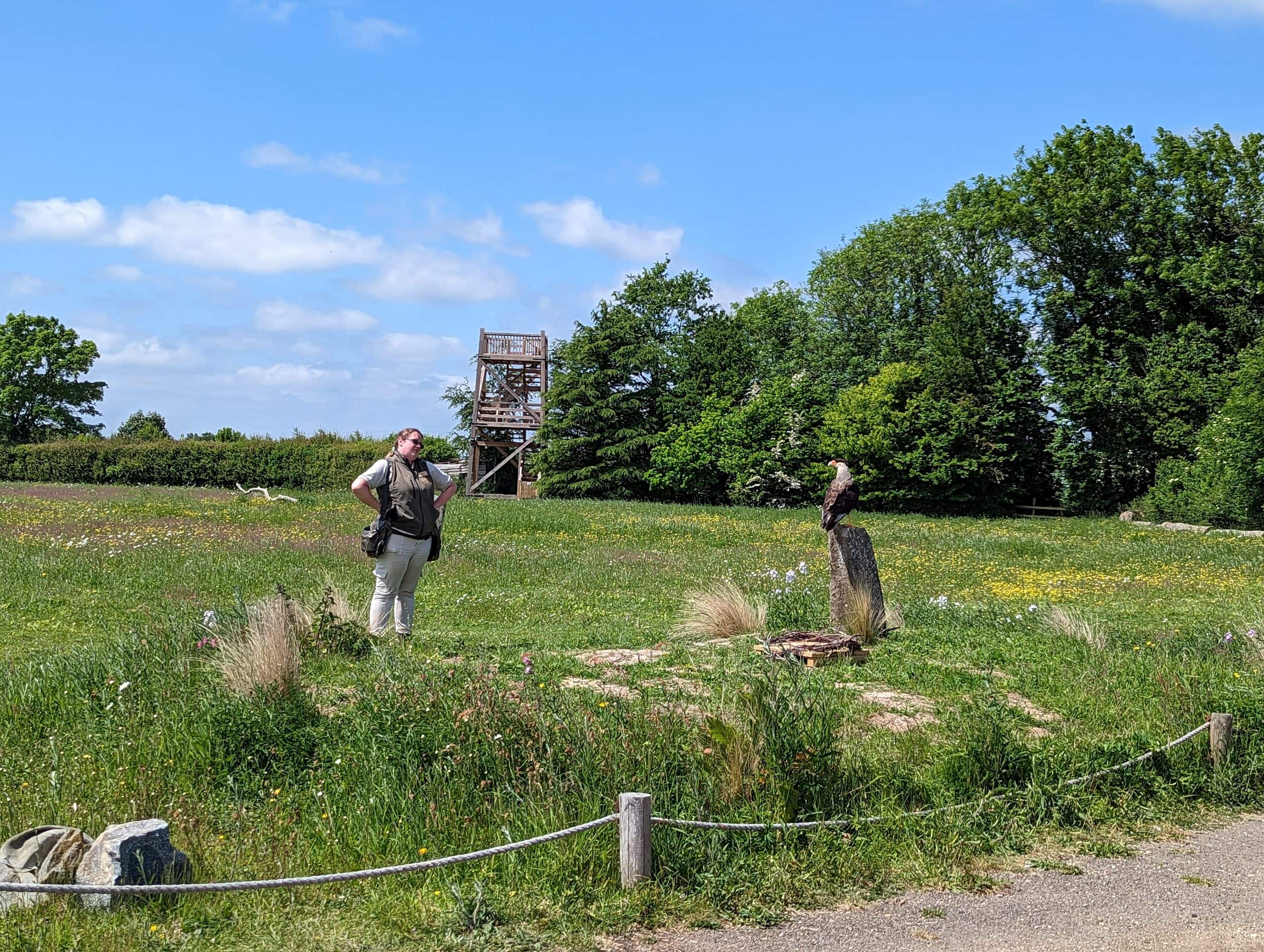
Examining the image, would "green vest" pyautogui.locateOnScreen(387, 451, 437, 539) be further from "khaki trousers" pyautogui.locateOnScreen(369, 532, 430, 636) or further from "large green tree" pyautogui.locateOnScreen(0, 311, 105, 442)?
"large green tree" pyautogui.locateOnScreen(0, 311, 105, 442)

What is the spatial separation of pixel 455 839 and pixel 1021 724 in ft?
15.0

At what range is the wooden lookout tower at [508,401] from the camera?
59.6 m

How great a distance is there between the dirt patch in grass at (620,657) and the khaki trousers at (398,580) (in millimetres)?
1873

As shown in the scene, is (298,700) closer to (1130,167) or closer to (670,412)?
(1130,167)

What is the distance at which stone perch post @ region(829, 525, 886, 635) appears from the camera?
11344mm

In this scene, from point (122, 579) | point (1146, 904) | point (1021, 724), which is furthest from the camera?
point (122, 579)

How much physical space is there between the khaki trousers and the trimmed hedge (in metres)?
44.9

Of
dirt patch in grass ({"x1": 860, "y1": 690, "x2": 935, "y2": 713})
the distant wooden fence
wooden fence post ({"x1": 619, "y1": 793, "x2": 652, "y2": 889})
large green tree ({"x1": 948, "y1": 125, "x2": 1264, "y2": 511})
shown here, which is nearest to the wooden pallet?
dirt patch in grass ({"x1": 860, "y1": 690, "x2": 935, "y2": 713})

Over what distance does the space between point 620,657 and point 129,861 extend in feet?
19.1

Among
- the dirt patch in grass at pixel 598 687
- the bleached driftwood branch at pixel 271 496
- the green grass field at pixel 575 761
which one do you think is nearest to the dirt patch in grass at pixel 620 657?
the green grass field at pixel 575 761

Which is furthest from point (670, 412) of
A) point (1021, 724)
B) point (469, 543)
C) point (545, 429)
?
point (1021, 724)

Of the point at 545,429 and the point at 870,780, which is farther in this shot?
the point at 545,429

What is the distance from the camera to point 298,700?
7.52 m

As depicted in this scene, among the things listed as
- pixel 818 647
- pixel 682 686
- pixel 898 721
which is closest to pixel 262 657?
pixel 682 686
